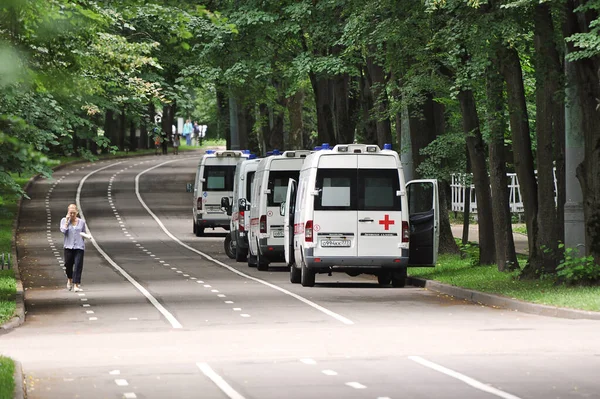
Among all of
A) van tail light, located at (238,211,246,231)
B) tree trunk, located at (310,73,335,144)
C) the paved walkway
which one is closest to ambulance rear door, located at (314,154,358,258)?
van tail light, located at (238,211,246,231)

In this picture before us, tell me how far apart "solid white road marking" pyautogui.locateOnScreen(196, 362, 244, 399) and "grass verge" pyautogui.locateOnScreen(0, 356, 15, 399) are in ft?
Answer: 6.21

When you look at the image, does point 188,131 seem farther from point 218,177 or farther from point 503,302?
point 503,302

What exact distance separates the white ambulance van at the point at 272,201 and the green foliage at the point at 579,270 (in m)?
10.6

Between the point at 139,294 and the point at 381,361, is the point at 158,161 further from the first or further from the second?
the point at 381,361

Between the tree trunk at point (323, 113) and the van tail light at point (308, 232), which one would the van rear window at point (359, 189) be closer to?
the van tail light at point (308, 232)

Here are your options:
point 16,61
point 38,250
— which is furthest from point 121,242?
point 16,61

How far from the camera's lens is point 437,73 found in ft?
97.6

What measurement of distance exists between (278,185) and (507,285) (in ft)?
31.0

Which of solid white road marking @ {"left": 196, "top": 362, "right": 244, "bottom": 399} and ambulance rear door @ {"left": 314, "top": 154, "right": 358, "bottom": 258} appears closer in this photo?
solid white road marking @ {"left": 196, "top": 362, "right": 244, "bottom": 399}

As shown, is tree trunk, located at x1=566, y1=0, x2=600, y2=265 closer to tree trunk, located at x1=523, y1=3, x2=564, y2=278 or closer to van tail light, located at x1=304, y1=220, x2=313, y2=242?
tree trunk, located at x1=523, y1=3, x2=564, y2=278

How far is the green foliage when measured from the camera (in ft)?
71.8

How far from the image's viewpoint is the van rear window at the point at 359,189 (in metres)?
26.2

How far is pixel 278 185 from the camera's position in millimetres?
32156

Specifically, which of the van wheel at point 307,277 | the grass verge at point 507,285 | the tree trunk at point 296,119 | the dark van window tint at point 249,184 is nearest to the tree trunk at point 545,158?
the grass verge at point 507,285
